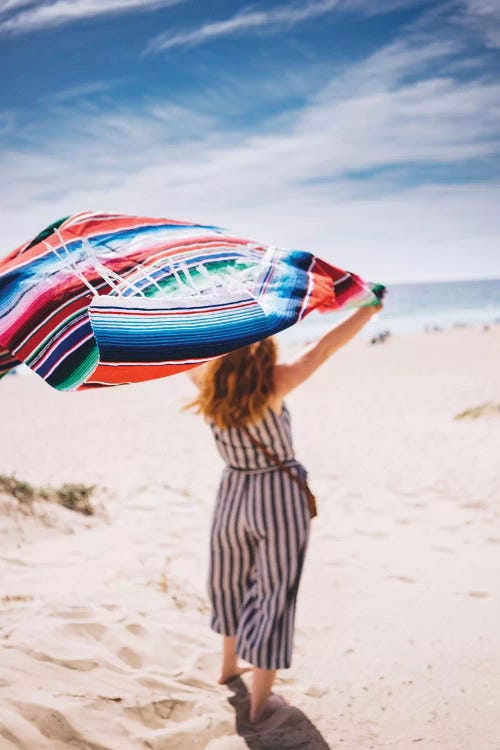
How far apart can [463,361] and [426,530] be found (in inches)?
586

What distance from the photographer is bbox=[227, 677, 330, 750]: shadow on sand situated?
2.58 meters

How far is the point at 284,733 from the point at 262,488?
44.5 inches

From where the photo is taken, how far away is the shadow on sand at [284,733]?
258 centimetres

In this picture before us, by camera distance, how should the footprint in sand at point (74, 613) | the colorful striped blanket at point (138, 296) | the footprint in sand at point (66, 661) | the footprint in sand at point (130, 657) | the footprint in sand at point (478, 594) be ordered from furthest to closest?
the footprint in sand at point (478, 594), the footprint in sand at point (74, 613), the footprint in sand at point (130, 657), the footprint in sand at point (66, 661), the colorful striped blanket at point (138, 296)

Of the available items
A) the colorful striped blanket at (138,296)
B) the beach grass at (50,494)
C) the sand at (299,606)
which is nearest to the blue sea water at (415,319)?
the sand at (299,606)

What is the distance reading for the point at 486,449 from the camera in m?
7.24

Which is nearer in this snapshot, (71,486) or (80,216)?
(80,216)

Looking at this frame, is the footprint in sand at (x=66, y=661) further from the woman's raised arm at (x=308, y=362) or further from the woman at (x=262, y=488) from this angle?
the woman's raised arm at (x=308, y=362)

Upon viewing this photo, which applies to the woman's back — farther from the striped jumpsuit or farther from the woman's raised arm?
the woman's raised arm

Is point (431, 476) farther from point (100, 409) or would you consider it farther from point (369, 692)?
point (100, 409)

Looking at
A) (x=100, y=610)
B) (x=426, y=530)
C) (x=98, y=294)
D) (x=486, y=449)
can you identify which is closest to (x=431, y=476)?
(x=486, y=449)

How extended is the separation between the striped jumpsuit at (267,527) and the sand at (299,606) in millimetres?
398

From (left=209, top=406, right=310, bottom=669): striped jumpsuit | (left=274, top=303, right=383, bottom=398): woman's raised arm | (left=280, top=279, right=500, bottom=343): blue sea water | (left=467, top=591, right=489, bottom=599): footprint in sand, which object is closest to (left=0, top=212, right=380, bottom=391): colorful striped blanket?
(left=274, top=303, right=383, bottom=398): woman's raised arm

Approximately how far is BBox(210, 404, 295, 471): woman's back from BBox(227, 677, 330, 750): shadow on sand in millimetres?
1199
